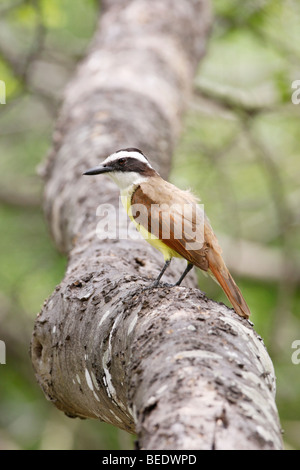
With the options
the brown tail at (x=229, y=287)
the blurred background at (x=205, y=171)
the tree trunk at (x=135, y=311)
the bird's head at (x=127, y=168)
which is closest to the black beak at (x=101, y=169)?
the bird's head at (x=127, y=168)

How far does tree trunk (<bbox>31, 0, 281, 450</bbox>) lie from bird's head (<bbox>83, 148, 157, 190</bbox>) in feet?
0.98

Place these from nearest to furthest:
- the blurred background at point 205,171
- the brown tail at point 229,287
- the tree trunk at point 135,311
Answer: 1. the tree trunk at point 135,311
2. the brown tail at point 229,287
3. the blurred background at point 205,171

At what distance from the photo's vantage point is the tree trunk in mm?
1569

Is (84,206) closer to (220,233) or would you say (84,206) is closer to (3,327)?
(3,327)

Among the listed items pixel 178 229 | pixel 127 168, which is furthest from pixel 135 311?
pixel 127 168

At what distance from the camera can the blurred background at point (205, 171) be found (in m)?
5.72

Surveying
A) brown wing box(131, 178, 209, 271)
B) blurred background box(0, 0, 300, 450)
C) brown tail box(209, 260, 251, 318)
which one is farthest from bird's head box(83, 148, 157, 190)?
blurred background box(0, 0, 300, 450)

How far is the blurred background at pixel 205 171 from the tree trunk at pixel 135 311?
735mm

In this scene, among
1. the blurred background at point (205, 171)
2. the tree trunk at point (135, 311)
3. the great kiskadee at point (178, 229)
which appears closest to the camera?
the tree trunk at point (135, 311)

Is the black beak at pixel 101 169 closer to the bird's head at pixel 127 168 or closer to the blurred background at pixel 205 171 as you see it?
the bird's head at pixel 127 168

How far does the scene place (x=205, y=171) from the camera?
644cm

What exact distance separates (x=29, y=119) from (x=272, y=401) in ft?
20.6

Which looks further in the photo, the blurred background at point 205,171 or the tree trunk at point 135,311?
the blurred background at point 205,171

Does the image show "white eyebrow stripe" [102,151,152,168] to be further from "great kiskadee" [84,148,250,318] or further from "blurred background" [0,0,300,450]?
"blurred background" [0,0,300,450]
